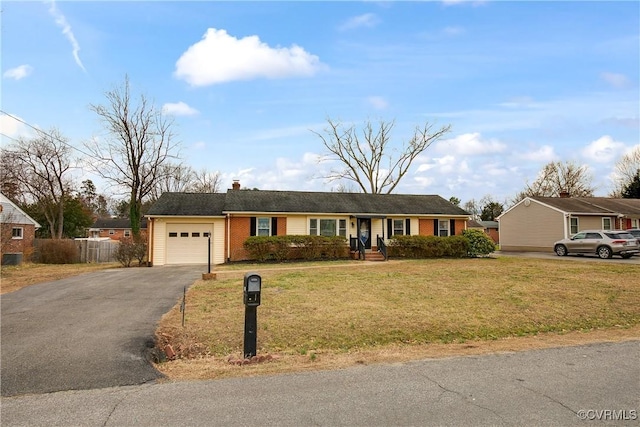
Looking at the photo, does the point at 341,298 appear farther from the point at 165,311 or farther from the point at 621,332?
the point at 621,332

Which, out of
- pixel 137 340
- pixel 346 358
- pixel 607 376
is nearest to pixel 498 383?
pixel 607 376

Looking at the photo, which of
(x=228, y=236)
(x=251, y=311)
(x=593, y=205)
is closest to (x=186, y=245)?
(x=228, y=236)

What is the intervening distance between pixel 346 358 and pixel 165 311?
15.8ft

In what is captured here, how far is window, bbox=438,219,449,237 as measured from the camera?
84.9ft

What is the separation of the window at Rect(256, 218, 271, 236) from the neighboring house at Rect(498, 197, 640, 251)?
20.8 metres

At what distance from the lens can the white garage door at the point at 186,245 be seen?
21.7 m

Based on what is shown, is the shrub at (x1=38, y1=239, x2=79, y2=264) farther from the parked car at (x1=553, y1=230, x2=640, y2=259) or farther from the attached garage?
the parked car at (x1=553, y1=230, x2=640, y2=259)

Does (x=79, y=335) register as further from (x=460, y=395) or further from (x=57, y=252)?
(x=57, y=252)

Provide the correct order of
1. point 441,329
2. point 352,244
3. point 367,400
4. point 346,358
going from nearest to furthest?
1. point 367,400
2. point 346,358
3. point 441,329
4. point 352,244

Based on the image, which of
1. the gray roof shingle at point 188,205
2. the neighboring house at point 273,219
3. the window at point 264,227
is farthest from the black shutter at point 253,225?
the gray roof shingle at point 188,205

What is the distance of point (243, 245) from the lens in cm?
2173

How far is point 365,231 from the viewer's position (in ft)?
81.0

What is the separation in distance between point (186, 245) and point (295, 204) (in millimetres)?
6586

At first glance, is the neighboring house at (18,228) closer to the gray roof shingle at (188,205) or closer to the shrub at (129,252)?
the shrub at (129,252)
